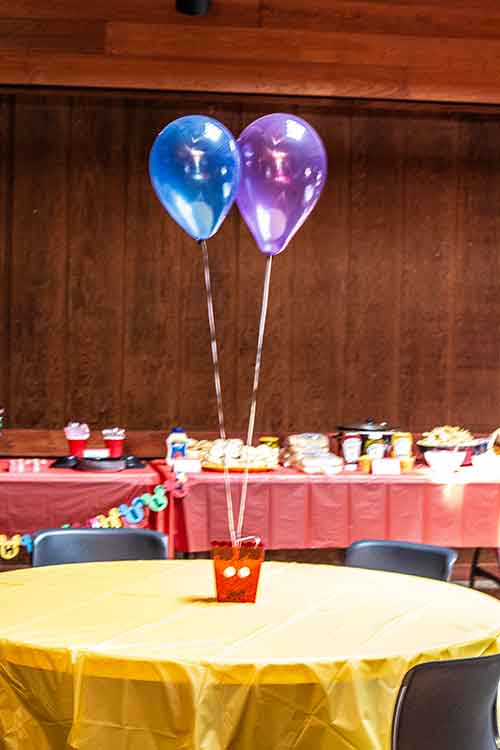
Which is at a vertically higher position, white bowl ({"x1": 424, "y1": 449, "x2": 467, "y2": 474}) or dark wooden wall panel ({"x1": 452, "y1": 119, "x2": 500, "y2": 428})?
dark wooden wall panel ({"x1": 452, "y1": 119, "x2": 500, "y2": 428})

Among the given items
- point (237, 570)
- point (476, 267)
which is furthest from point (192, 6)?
point (237, 570)

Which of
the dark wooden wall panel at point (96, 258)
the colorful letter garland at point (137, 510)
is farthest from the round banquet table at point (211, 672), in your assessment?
the dark wooden wall panel at point (96, 258)

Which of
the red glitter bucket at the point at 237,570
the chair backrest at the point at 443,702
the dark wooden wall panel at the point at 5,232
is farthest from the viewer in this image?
the dark wooden wall panel at the point at 5,232

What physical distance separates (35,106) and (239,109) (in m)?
1.27

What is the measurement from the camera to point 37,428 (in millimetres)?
6879

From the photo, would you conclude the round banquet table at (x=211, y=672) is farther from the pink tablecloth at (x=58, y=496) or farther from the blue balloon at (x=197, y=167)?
the pink tablecloth at (x=58, y=496)

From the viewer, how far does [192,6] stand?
6.54 metres

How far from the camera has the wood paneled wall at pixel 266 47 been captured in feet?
21.6

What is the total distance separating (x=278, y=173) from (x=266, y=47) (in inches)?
122

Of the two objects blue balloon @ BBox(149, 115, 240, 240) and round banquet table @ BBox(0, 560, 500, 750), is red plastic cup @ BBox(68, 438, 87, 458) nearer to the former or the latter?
blue balloon @ BBox(149, 115, 240, 240)

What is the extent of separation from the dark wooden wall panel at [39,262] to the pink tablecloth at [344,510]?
72.7 inches

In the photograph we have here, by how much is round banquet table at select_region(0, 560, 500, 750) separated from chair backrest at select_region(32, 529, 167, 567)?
925 millimetres

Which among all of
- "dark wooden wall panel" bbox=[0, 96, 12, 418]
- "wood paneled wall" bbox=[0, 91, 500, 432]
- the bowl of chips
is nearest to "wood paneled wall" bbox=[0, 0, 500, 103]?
"wood paneled wall" bbox=[0, 91, 500, 432]

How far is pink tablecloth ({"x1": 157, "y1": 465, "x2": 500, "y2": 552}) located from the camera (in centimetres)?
511
